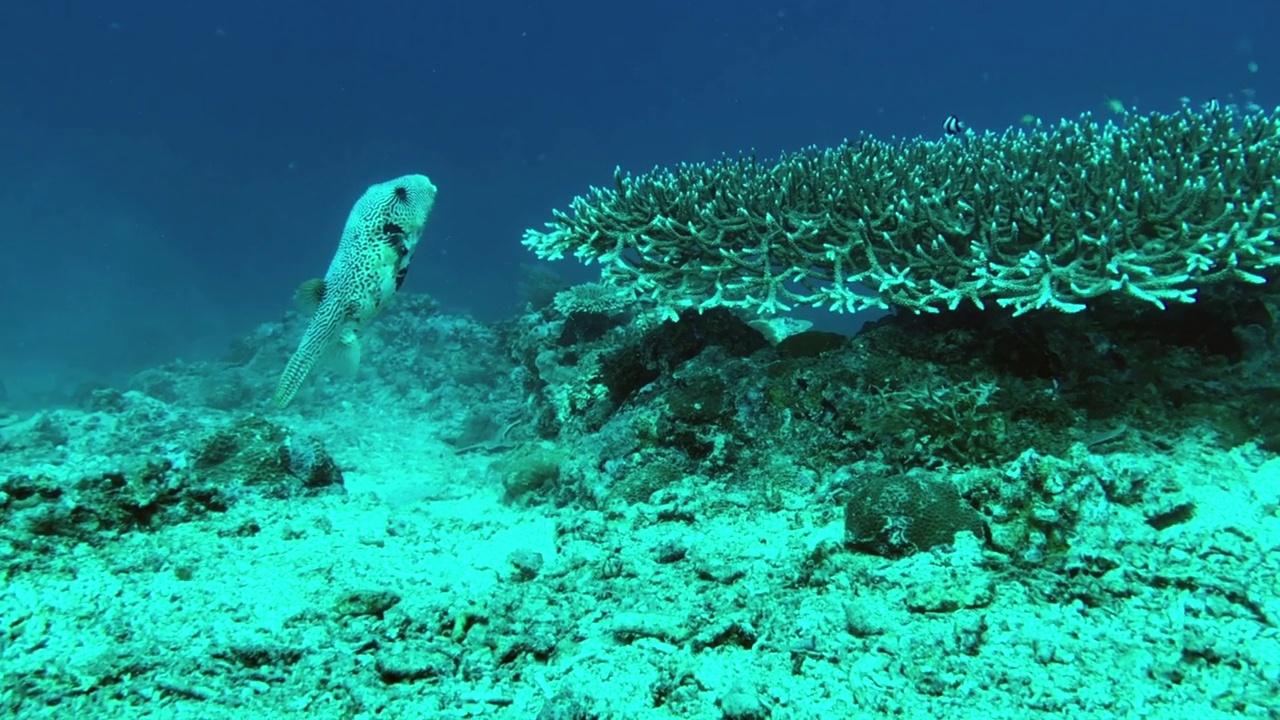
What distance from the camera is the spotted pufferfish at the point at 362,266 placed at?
12.6ft

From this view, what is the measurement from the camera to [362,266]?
3902 mm

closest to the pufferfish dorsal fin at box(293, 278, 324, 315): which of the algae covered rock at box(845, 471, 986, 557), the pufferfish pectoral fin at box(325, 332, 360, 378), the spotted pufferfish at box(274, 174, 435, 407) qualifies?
the spotted pufferfish at box(274, 174, 435, 407)

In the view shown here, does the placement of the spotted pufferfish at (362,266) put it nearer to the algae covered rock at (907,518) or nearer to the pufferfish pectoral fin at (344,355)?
the pufferfish pectoral fin at (344,355)

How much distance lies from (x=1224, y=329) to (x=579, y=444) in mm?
4448

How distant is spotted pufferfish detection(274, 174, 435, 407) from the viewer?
12.6 feet

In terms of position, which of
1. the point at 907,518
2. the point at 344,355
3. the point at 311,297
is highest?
the point at 311,297

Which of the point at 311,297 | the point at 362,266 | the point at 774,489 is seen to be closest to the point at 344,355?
the point at 311,297

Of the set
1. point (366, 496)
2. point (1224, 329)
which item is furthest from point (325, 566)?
point (1224, 329)

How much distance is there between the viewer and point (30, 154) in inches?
2325

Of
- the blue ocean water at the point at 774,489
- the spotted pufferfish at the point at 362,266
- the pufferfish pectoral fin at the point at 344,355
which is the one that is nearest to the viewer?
the blue ocean water at the point at 774,489

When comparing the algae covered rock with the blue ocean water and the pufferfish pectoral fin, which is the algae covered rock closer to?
the blue ocean water

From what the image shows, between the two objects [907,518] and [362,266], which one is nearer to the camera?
[907,518]

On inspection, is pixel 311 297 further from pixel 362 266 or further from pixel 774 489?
pixel 774 489

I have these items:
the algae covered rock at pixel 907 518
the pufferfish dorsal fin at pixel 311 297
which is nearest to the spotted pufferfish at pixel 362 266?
the pufferfish dorsal fin at pixel 311 297
